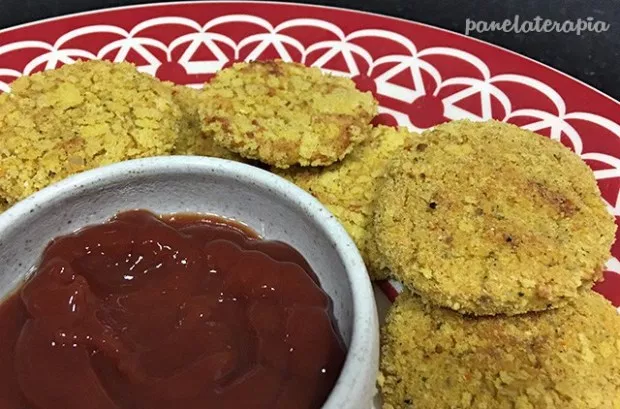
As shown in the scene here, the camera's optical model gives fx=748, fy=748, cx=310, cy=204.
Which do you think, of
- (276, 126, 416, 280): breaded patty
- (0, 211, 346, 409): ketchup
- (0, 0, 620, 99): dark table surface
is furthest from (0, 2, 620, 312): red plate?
(0, 211, 346, 409): ketchup

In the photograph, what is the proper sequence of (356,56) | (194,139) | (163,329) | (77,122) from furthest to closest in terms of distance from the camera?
(356,56) < (194,139) < (77,122) < (163,329)

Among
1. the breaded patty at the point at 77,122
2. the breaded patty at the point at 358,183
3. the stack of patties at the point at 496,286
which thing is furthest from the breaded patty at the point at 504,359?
the breaded patty at the point at 77,122

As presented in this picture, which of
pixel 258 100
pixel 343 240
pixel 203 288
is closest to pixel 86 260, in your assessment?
pixel 203 288

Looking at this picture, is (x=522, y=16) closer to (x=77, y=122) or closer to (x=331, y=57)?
(x=331, y=57)

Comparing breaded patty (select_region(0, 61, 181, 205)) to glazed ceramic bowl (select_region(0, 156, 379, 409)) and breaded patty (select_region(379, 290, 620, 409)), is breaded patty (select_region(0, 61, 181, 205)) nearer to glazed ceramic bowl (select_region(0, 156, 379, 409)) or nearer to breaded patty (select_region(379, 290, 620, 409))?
glazed ceramic bowl (select_region(0, 156, 379, 409))

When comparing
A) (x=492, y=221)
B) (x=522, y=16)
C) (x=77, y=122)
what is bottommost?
(x=522, y=16)

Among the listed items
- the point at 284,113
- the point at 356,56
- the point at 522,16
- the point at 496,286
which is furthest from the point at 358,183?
the point at 522,16
